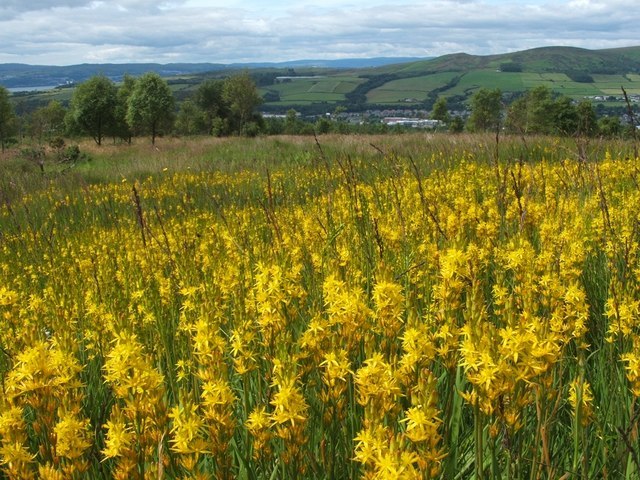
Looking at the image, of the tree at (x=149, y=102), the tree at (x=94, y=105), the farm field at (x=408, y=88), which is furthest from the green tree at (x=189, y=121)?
the farm field at (x=408, y=88)

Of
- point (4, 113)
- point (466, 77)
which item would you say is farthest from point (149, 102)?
point (466, 77)

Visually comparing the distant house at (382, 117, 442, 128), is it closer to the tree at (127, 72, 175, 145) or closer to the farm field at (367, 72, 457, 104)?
the tree at (127, 72, 175, 145)

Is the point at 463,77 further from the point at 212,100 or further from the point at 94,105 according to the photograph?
the point at 94,105

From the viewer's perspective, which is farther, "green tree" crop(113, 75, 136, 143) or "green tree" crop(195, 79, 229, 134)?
"green tree" crop(195, 79, 229, 134)

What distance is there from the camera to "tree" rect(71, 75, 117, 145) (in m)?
56.6

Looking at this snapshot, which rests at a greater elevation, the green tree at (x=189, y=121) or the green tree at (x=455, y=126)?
the green tree at (x=189, y=121)

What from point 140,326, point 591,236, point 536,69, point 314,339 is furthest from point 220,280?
point 536,69

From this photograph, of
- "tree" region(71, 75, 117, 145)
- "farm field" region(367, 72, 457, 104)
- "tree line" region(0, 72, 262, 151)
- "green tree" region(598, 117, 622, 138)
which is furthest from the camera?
"farm field" region(367, 72, 457, 104)

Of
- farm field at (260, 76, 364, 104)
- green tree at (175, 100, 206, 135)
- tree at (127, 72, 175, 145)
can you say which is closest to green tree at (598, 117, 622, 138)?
tree at (127, 72, 175, 145)

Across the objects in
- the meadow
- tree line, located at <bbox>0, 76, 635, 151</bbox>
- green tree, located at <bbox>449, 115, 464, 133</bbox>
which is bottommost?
the meadow

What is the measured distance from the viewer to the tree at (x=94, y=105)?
56594mm

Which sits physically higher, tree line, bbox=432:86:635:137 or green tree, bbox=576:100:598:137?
tree line, bbox=432:86:635:137

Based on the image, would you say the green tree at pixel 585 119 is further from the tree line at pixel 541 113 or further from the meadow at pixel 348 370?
the meadow at pixel 348 370

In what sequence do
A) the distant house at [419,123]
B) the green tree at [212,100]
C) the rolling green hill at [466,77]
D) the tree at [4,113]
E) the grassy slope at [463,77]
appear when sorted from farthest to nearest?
the grassy slope at [463,77]
the rolling green hill at [466,77]
the green tree at [212,100]
the tree at [4,113]
the distant house at [419,123]
